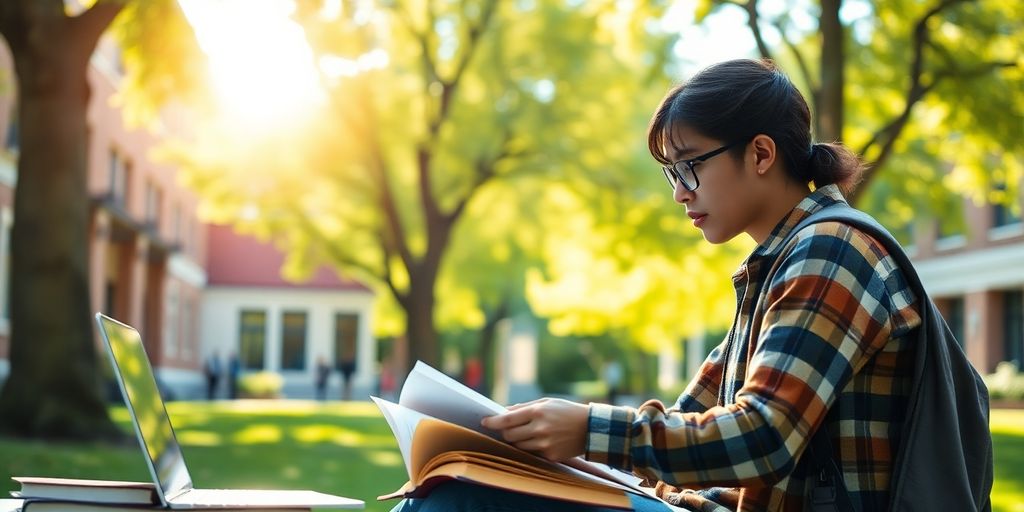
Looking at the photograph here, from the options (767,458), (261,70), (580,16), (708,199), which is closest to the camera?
(767,458)

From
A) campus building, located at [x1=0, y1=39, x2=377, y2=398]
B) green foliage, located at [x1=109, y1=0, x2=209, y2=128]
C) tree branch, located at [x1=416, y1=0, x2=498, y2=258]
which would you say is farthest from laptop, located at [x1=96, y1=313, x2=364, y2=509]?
campus building, located at [x1=0, y1=39, x2=377, y2=398]

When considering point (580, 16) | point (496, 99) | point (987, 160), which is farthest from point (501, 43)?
point (987, 160)

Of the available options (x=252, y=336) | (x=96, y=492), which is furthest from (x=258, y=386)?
(x=96, y=492)

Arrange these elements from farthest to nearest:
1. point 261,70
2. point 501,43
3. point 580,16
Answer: point 501,43 → point 261,70 → point 580,16

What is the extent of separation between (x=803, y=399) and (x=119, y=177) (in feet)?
114

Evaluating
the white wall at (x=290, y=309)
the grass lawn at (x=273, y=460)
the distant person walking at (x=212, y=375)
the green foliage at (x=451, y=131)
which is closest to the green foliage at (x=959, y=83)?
the grass lawn at (x=273, y=460)

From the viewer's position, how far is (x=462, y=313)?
37.4 meters

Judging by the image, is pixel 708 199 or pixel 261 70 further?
pixel 261 70

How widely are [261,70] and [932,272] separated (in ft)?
80.6

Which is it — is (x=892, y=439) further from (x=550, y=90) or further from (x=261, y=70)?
(x=550, y=90)

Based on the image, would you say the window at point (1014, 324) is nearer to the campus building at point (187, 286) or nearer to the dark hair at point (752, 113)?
the campus building at point (187, 286)

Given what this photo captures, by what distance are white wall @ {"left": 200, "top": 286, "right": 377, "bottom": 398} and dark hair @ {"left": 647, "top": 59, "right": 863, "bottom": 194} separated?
48.6 m

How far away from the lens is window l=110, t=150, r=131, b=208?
33969mm

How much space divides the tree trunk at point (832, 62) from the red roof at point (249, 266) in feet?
130
